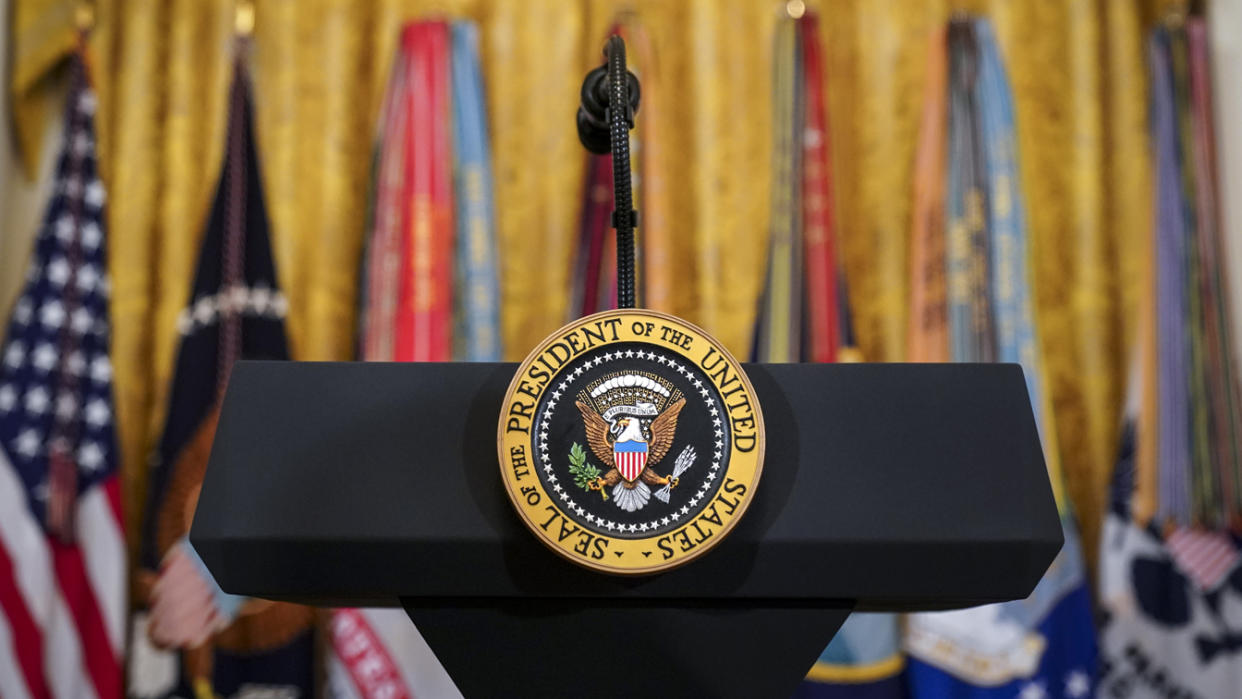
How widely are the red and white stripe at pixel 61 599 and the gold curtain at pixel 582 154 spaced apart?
125 millimetres

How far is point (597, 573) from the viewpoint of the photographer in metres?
0.46

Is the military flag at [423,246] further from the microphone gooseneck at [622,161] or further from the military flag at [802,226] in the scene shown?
the microphone gooseneck at [622,161]

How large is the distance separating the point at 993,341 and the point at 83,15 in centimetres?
200

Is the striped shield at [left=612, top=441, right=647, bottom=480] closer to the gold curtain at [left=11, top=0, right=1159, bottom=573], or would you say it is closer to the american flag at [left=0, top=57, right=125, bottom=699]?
the gold curtain at [left=11, top=0, right=1159, bottom=573]

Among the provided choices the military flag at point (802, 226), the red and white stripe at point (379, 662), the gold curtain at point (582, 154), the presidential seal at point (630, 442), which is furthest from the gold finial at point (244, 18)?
the presidential seal at point (630, 442)

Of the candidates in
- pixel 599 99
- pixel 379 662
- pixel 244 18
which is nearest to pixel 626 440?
pixel 599 99

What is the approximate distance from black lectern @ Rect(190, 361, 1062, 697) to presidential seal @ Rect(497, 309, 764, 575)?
0.09ft

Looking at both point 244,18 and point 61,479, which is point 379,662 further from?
point 244,18

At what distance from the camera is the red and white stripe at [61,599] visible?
1.88m

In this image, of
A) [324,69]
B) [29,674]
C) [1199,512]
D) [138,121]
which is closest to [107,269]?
[138,121]

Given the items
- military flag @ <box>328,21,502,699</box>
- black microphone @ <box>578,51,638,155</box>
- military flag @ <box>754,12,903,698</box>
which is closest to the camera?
black microphone @ <box>578,51,638,155</box>

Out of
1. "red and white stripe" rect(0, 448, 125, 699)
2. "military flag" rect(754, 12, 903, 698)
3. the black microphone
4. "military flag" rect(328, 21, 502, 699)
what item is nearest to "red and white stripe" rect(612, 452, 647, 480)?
the black microphone

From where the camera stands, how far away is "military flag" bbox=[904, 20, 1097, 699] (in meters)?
1.95

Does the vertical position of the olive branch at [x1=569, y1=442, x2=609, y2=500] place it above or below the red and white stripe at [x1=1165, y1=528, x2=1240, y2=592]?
above
